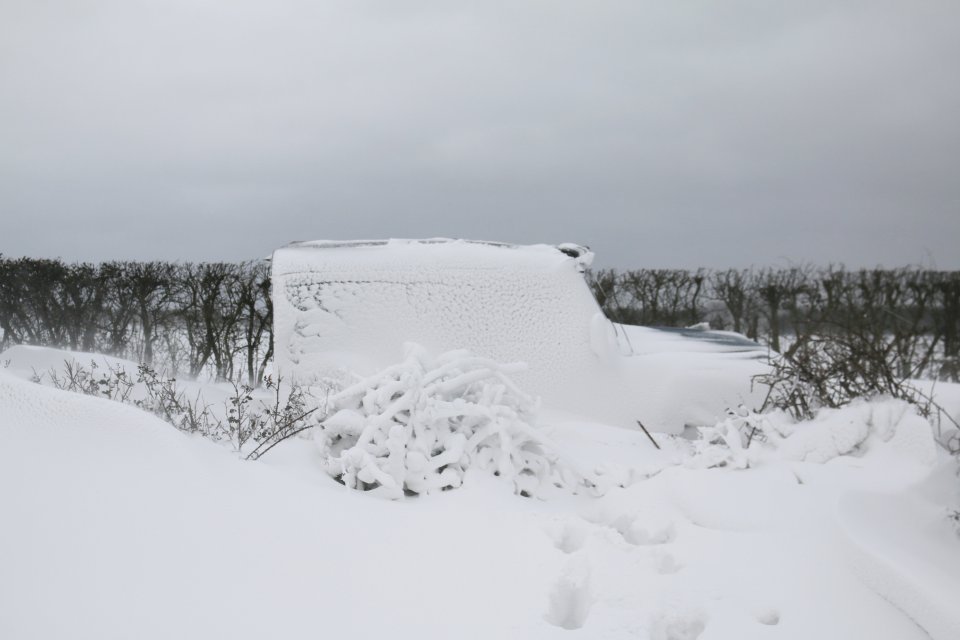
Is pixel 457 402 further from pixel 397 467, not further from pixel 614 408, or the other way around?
pixel 614 408

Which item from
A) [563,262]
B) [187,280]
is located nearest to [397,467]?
[563,262]

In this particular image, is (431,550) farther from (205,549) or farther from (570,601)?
(205,549)

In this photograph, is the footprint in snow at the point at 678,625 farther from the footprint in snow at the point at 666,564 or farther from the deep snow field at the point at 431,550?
the footprint in snow at the point at 666,564

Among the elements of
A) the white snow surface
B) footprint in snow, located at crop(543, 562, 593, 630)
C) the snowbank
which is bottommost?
footprint in snow, located at crop(543, 562, 593, 630)

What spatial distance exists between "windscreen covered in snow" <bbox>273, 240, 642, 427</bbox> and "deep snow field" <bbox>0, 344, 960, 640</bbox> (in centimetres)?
211

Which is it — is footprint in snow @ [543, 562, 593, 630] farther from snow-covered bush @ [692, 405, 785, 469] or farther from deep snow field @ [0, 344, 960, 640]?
snow-covered bush @ [692, 405, 785, 469]

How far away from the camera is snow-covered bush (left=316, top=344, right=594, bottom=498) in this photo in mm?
3475

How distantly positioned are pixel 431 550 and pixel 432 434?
3.14 feet

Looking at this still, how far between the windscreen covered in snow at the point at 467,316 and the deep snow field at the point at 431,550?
6.93 ft

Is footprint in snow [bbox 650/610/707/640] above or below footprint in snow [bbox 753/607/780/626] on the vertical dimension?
below

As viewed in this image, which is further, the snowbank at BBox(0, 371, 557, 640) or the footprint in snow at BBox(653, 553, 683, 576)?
the footprint in snow at BBox(653, 553, 683, 576)

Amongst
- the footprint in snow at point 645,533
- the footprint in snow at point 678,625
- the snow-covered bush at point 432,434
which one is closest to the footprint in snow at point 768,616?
the footprint in snow at point 678,625

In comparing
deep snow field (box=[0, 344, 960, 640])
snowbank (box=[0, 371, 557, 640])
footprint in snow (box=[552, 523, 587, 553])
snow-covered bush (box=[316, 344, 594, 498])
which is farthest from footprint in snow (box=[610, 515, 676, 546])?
snow-covered bush (box=[316, 344, 594, 498])

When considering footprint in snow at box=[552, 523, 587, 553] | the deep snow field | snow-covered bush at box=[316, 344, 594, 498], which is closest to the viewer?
the deep snow field
